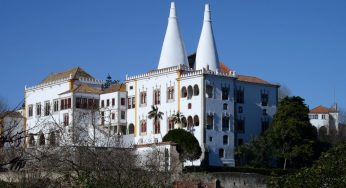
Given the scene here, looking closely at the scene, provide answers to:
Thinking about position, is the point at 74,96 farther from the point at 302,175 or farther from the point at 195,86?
the point at 302,175

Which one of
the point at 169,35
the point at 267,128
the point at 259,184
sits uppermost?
the point at 169,35

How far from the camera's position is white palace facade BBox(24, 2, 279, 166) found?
67.0 meters

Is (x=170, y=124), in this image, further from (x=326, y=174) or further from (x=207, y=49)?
(x=326, y=174)

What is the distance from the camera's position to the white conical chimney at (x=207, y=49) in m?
71.9

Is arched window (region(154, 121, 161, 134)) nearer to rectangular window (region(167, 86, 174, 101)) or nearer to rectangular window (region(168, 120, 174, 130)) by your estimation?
rectangular window (region(168, 120, 174, 130))

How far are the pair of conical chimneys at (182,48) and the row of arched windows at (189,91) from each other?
4.26 metres

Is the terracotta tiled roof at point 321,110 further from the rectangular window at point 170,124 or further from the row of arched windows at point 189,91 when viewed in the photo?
the rectangular window at point 170,124

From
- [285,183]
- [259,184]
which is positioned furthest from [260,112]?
[285,183]

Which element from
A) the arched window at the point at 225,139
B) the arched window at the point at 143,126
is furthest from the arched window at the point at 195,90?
the arched window at the point at 143,126

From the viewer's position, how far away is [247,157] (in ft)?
223

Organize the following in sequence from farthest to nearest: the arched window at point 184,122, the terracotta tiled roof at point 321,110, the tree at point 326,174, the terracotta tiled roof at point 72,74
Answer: the terracotta tiled roof at point 321,110 → the terracotta tiled roof at point 72,74 → the arched window at point 184,122 → the tree at point 326,174

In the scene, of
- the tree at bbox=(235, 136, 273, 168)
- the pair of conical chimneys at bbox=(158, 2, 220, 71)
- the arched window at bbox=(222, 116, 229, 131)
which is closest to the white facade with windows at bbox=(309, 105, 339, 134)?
the pair of conical chimneys at bbox=(158, 2, 220, 71)

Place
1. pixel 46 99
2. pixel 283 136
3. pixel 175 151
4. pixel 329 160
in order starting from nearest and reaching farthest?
pixel 329 160
pixel 175 151
pixel 283 136
pixel 46 99

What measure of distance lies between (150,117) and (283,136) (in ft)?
41.4
